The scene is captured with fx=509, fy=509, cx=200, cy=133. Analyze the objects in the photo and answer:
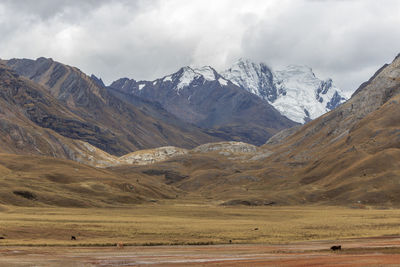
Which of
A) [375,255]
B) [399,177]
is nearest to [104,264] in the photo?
[375,255]

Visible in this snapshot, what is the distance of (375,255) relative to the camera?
49.6 meters

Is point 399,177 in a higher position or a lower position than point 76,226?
higher

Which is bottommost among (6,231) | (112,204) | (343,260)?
(343,260)

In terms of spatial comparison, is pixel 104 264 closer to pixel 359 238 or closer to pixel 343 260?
pixel 343 260

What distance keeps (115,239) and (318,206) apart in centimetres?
13032

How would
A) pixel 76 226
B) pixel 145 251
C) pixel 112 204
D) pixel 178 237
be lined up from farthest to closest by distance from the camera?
pixel 112 204 < pixel 76 226 < pixel 178 237 < pixel 145 251

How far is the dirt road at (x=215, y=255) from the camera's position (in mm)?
46906

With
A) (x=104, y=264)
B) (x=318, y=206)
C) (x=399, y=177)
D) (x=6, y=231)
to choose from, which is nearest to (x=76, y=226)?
(x=6, y=231)

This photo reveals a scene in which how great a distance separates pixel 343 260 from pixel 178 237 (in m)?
33.7

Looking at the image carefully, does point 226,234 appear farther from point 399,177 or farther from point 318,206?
point 399,177

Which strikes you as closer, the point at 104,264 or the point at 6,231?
the point at 104,264

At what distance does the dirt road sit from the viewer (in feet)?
154

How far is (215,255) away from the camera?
2142 inches

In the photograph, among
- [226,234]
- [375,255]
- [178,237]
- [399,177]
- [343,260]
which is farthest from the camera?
[399,177]
